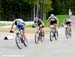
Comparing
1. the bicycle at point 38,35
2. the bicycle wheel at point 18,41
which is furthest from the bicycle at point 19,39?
the bicycle at point 38,35

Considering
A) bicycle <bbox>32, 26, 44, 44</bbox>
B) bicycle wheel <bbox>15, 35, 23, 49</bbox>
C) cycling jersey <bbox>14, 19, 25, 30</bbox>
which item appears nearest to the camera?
bicycle wheel <bbox>15, 35, 23, 49</bbox>

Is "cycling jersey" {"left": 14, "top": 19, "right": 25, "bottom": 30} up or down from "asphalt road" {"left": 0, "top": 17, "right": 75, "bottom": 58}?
up

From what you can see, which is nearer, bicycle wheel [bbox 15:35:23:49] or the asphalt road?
the asphalt road

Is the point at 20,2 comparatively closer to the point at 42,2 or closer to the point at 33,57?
the point at 42,2

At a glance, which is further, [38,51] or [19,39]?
[19,39]

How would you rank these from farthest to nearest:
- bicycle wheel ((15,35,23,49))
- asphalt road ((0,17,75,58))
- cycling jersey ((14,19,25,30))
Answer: cycling jersey ((14,19,25,30)) → bicycle wheel ((15,35,23,49)) → asphalt road ((0,17,75,58))

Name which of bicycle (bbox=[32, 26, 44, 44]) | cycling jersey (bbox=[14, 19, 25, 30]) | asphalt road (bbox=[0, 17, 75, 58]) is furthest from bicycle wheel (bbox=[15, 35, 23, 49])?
bicycle (bbox=[32, 26, 44, 44])

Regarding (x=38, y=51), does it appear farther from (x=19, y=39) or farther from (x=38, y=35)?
(x=38, y=35)

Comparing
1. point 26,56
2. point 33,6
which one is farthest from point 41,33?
point 33,6

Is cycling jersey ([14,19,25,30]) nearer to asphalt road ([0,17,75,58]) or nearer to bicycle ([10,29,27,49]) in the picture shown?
bicycle ([10,29,27,49])

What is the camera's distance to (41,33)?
75.3 ft

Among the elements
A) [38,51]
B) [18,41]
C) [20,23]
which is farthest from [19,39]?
[38,51]

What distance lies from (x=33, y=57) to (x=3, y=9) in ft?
197

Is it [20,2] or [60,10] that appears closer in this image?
[20,2]
